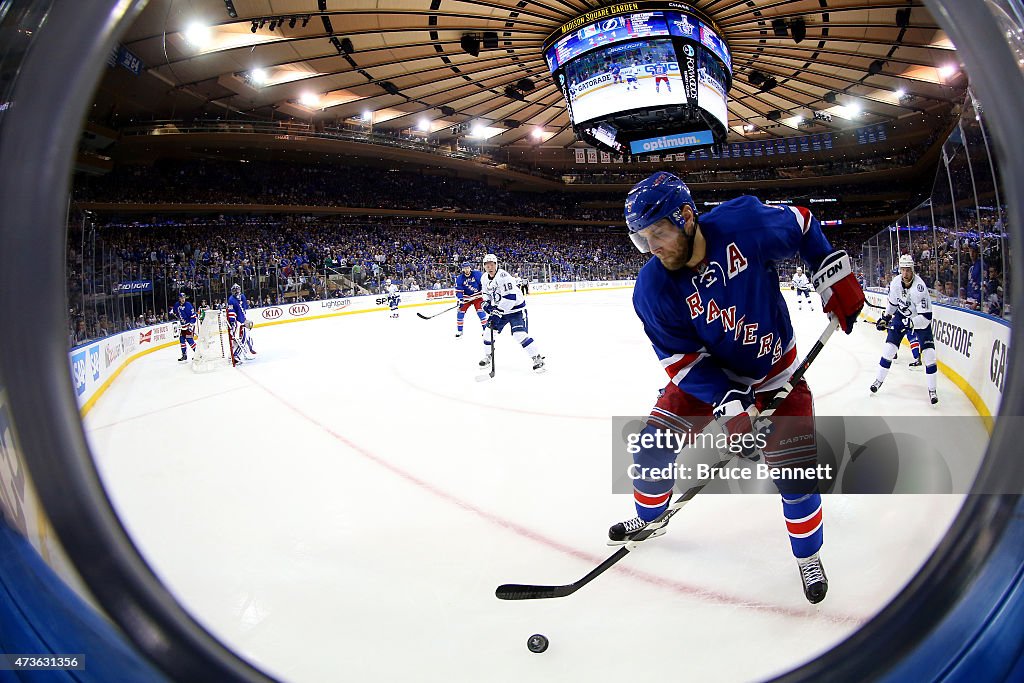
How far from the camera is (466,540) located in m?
2.43

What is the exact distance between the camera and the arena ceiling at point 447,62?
34.0ft

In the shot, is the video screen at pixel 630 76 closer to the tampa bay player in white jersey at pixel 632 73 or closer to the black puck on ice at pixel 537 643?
the tampa bay player in white jersey at pixel 632 73

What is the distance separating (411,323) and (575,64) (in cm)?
736

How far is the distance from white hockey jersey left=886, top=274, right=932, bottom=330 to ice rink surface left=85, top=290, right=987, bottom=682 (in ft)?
2.53

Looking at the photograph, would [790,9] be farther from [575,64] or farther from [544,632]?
[544,632]

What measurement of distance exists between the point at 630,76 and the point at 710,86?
79.3 inches

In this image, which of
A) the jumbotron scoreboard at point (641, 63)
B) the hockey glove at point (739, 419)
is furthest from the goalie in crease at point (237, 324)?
the jumbotron scoreboard at point (641, 63)

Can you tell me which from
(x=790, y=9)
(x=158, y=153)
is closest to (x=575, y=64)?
(x=790, y=9)

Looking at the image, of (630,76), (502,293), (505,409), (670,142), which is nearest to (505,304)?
(502,293)

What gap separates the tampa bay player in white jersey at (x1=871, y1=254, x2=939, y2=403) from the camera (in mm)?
4520

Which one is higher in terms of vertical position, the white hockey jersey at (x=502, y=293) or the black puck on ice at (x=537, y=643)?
the white hockey jersey at (x=502, y=293)

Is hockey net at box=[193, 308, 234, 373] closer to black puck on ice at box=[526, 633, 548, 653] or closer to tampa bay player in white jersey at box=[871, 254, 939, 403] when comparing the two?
black puck on ice at box=[526, 633, 548, 653]

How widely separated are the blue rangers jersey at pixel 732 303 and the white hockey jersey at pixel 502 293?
14.2ft

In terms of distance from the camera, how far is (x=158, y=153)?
19.5m
